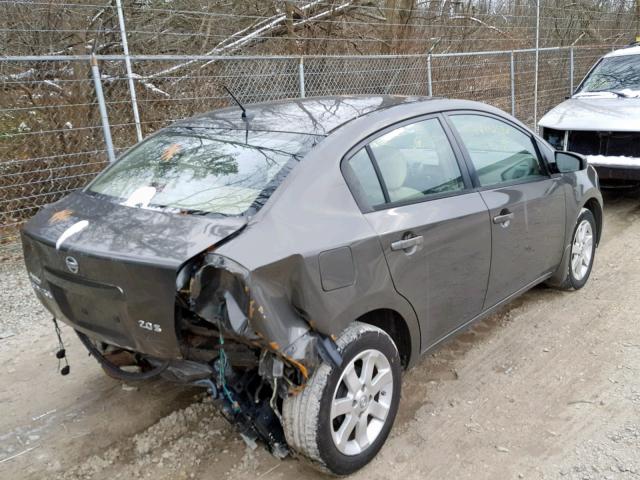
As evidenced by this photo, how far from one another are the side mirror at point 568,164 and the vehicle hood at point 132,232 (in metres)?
2.75

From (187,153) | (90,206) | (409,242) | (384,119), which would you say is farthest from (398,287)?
(90,206)

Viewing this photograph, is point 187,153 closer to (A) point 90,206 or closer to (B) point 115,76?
(A) point 90,206

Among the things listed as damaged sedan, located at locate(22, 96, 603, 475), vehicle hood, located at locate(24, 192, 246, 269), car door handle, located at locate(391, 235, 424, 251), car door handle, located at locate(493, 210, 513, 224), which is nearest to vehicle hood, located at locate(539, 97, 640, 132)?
car door handle, located at locate(493, 210, 513, 224)

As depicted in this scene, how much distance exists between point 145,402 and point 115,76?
175 inches

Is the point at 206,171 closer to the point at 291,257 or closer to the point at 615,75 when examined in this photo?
the point at 291,257

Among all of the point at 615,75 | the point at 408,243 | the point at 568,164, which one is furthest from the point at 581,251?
the point at 615,75

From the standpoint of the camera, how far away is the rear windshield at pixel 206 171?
2.59 meters

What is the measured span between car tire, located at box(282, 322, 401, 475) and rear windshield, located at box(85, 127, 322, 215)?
2.65 feet

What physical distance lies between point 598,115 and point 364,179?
529cm

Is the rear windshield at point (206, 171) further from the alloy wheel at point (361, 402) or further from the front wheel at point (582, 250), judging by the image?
the front wheel at point (582, 250)

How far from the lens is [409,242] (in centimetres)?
284

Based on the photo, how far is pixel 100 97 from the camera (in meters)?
5.80

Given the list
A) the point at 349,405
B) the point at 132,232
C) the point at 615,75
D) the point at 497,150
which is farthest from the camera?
the point at 615,75

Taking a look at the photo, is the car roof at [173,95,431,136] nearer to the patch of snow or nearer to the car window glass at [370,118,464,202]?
the car window glass at [370,118,464,202]
